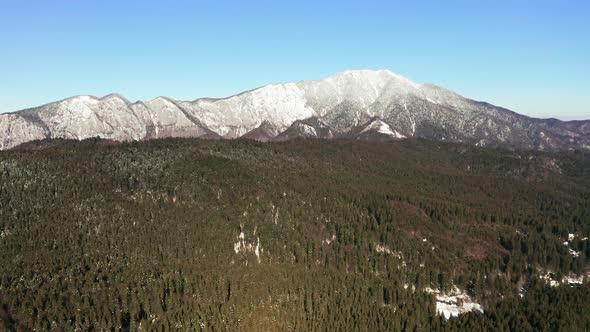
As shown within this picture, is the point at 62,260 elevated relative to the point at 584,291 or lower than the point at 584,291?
elevated

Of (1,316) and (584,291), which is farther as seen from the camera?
(584,291)

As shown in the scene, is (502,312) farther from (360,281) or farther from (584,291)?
(360,281)

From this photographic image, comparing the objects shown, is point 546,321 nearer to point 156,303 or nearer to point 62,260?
point 156,303

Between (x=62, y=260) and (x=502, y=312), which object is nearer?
(x=502, y=312)

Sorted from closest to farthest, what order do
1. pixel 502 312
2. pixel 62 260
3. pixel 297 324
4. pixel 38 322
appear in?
pixel 38 322, pixel 297 324, pixel 502 312, pixel 62 260

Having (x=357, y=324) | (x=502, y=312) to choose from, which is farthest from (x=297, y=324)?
(x=502, y=312)

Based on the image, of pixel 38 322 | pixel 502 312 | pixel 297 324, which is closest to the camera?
pixel 38 322

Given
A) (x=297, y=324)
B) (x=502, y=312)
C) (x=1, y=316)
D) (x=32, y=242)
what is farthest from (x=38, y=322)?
(x=502, y=312)

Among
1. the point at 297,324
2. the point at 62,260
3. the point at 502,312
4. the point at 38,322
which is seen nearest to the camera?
the point at 38,322

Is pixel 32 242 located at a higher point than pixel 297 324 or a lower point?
higher
